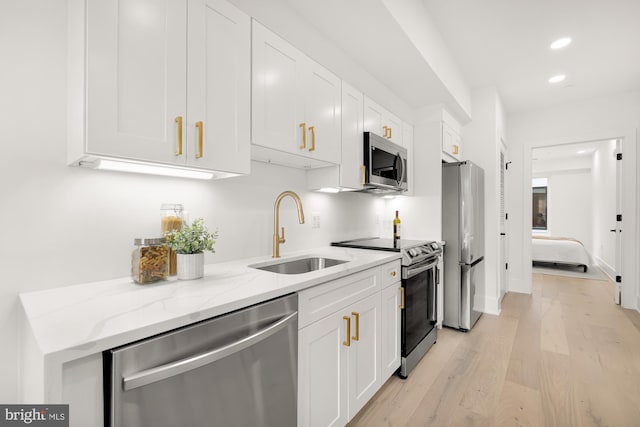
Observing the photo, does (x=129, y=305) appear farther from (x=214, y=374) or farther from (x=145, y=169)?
(x=145, y=169)

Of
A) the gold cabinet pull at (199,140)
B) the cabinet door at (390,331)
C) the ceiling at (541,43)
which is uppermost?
the ceiling at (541,43)

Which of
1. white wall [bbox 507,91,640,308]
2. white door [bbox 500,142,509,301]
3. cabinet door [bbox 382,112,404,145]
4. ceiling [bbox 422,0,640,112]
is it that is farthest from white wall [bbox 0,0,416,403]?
white wall [bbox 507,91,640,308]

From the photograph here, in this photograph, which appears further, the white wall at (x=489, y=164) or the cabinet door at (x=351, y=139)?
the white wall at (x=489, y=164)

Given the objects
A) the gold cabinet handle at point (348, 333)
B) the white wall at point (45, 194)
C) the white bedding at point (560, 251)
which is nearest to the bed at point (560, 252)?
the white bedding at point (560, 251)

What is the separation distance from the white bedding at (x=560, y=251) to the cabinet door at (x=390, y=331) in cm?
483

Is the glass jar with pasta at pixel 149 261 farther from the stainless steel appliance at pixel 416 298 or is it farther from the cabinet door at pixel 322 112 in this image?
the stainless steel appliance at pixel 416 298

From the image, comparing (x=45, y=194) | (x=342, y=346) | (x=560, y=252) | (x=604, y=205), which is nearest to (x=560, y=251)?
(x=560, y=252)

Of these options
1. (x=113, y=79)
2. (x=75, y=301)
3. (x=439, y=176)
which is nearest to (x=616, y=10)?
(x=439, y=176)

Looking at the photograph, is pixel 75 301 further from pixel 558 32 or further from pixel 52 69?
pixel 558 32

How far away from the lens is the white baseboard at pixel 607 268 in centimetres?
519

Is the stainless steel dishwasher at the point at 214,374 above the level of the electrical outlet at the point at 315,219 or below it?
below

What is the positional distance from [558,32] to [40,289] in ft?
13.2

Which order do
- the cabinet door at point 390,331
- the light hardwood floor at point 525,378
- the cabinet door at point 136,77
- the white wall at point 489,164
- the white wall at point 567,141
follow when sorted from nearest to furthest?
the cabinet door at point 136,77 < the light hardwood floor at point 525,378 < the cabinet door at point 390,331 < the white wall at point 489,164 < the white wall at point 567,141

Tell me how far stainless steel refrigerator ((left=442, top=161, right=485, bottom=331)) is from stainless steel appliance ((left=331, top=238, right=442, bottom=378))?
36cm
